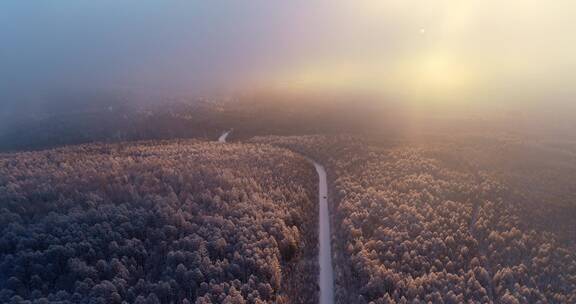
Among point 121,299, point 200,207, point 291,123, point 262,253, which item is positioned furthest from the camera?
point 291,123

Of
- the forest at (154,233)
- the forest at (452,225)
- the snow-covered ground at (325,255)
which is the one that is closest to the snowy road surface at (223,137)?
the forest at (452,225)

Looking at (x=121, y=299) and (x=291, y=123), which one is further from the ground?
(x=291, y=123)

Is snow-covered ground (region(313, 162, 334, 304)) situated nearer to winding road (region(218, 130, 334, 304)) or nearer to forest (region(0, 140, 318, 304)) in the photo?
winding road (region(218, 130, 334, 304))

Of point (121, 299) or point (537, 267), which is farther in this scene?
point (537, 267)

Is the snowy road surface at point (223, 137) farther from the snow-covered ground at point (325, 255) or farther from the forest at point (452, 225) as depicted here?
the snow-covered ground at point (325, 255)

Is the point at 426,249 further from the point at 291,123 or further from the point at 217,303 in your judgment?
the point at 291,123

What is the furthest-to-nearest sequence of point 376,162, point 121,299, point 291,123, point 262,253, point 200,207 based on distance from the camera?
point 291,123, point 376,162, point 200,207, point 262,253, point 121,299

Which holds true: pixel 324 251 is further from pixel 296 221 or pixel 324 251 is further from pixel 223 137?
pixel 223 137

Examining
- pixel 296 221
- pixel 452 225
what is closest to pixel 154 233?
pixel 296 221

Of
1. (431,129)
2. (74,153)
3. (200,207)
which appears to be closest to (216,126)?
(74,153)
